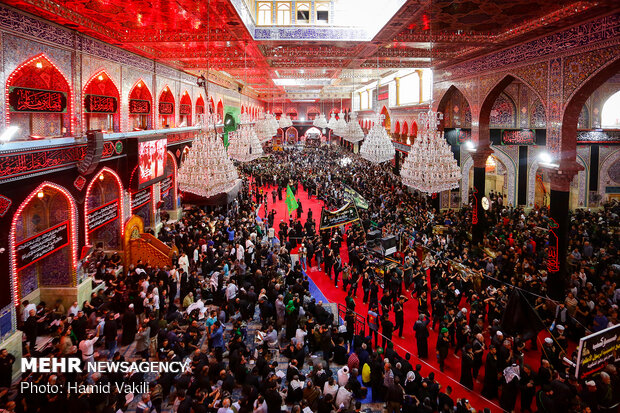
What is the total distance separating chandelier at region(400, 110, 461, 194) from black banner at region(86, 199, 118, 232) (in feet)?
20.9

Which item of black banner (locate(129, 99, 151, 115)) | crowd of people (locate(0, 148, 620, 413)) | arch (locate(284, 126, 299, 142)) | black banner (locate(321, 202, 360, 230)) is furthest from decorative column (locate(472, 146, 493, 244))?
arch (locate(284, 126, 299, 142))

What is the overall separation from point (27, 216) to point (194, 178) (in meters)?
3.98

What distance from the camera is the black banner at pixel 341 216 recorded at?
9266mm

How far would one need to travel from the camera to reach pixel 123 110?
925cm

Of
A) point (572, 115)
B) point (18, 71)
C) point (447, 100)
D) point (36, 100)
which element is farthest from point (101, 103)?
point (447, 100)

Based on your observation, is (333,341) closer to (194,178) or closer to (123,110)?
(194,178)

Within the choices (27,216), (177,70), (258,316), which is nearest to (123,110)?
(27,216)

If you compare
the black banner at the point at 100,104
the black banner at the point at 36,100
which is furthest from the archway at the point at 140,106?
the black banner at the point at 36,100

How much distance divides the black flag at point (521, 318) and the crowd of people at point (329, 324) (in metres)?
0.11

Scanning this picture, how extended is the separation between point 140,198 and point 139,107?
7.73 ft

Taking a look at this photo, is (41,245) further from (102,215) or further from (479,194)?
(479,194)

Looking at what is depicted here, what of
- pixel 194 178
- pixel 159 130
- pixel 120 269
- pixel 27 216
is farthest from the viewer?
pixel 159 130

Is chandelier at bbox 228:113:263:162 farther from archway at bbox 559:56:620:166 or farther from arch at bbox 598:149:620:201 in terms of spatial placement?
arch at bbox 598:149:620:201

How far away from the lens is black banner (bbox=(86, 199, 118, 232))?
26.5 feet
